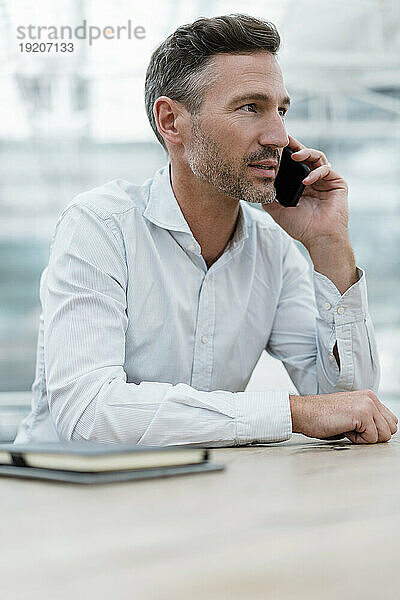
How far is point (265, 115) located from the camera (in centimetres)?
153

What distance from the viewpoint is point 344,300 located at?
57.6 inches

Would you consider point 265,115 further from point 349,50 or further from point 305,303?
point 349,50

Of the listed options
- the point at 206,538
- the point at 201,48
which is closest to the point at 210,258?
→ the point at 201,48

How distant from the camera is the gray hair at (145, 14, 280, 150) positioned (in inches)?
60.8

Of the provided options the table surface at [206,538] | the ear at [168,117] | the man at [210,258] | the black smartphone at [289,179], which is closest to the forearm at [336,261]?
the man at [210,258]

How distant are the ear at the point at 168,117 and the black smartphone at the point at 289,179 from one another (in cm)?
24

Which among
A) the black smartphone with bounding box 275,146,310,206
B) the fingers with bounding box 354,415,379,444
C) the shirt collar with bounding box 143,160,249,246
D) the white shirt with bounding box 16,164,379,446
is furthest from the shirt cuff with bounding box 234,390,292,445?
the black smartphone with bounding box 275,146,310,206

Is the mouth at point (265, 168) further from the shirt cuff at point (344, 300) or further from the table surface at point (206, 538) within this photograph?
the table surface at point (206, 538)

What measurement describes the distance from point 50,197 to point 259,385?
2074 millimetres

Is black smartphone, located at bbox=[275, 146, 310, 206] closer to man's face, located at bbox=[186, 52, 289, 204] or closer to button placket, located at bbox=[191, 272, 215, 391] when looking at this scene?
man's face, located at bbox=[186, 52, 289, 204]

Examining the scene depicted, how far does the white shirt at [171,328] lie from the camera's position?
3.55 ft

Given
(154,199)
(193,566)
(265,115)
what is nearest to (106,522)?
(193,566)

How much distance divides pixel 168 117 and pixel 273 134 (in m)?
0.28

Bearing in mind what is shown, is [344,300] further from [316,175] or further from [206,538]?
[206,538]
